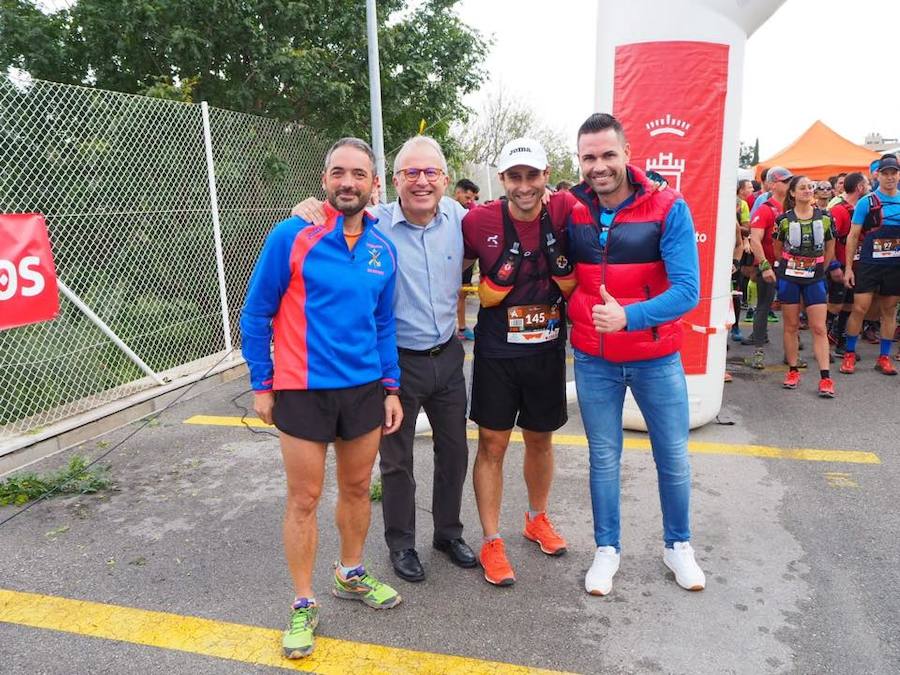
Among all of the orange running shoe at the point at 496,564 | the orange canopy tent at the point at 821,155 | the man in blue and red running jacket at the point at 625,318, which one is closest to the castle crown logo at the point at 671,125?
the man in blue and red running jacket at the point at 625,318

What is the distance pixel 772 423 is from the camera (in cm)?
496

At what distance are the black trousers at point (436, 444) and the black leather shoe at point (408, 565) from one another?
0.03m

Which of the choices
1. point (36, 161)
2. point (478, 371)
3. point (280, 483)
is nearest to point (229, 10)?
point (36, 161)

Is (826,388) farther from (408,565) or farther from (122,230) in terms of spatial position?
(122,230)

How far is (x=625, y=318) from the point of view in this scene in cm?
256

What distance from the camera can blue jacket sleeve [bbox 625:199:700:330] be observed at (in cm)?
259

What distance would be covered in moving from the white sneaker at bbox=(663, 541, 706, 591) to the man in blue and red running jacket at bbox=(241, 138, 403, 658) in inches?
59.1

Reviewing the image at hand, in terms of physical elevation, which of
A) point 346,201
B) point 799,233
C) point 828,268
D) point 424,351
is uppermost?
point 346,201

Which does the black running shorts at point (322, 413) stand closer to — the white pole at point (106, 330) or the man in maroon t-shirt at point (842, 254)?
the white pole at point (106, 330)

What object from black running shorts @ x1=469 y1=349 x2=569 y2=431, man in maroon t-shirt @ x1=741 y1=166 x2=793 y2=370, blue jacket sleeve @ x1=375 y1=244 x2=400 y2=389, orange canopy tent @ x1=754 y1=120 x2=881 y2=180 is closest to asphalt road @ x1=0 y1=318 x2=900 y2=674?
black running shorts @ x1=469 y1=349 x2=569 y2=431

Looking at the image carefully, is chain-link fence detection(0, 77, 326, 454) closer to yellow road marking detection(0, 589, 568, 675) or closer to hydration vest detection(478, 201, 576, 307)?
yellow road marking detection(0, 589, 568, 675)

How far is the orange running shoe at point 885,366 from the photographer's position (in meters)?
6.12

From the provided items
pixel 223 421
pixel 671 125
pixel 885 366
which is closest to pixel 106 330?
pixel 223 421

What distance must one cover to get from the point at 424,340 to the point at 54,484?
2782 mm
